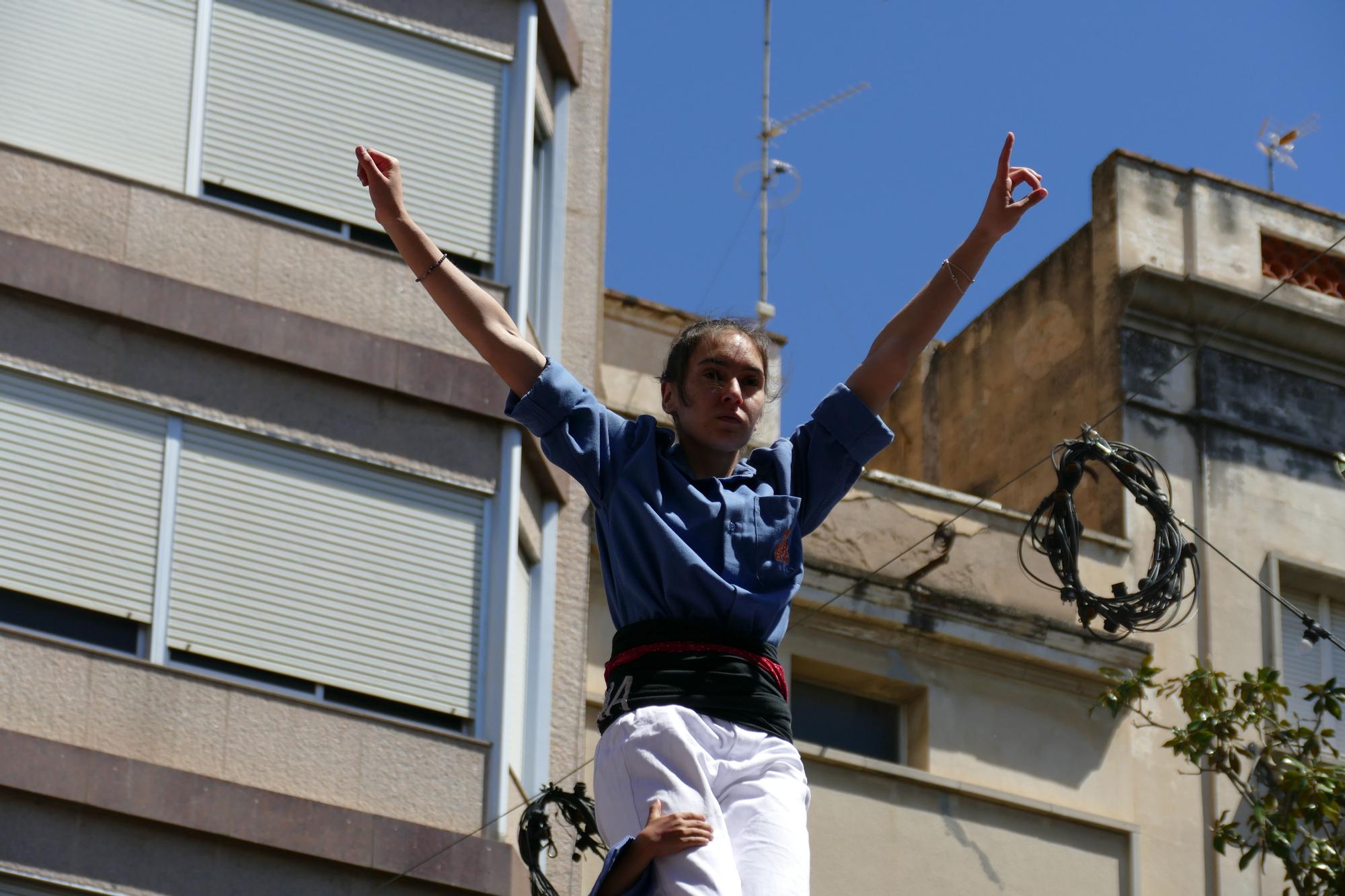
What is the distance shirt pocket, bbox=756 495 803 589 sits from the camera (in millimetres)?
6004

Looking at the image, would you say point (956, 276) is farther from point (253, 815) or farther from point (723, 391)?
point (253, 815)

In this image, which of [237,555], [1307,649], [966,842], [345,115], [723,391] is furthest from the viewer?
[1307,649]

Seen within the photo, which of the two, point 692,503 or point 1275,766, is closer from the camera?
point 692,503

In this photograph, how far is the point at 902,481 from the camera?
1766 cm

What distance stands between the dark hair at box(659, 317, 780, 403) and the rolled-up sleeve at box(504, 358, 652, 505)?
0.20 m

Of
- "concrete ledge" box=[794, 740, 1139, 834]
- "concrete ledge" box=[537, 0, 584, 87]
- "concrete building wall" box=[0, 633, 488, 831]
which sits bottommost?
"concrete building wall" box=[0, 633, 488, 831]

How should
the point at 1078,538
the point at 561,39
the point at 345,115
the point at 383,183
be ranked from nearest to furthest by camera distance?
the point at 383,183
the point at 1078,538
the point at 345,115
the point at 561,39

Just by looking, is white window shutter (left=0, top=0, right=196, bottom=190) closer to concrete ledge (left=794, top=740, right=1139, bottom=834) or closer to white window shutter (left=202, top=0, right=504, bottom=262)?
white window shutter (left=202, top=0, right=504, bottom=262)

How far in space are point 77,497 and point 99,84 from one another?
8.00 ft

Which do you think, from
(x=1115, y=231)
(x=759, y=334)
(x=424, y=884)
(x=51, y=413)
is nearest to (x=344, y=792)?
(x=424, y=884)

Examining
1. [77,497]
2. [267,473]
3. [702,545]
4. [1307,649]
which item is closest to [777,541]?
[702,545]

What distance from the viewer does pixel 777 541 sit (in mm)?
6055

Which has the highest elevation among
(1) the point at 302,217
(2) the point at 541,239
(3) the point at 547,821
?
(2) the point at 541,239

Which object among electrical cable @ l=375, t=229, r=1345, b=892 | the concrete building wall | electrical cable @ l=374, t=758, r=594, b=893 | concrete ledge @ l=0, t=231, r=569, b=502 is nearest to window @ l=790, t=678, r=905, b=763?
electrical cable @ l=375, t=229, r=1345, b=892
